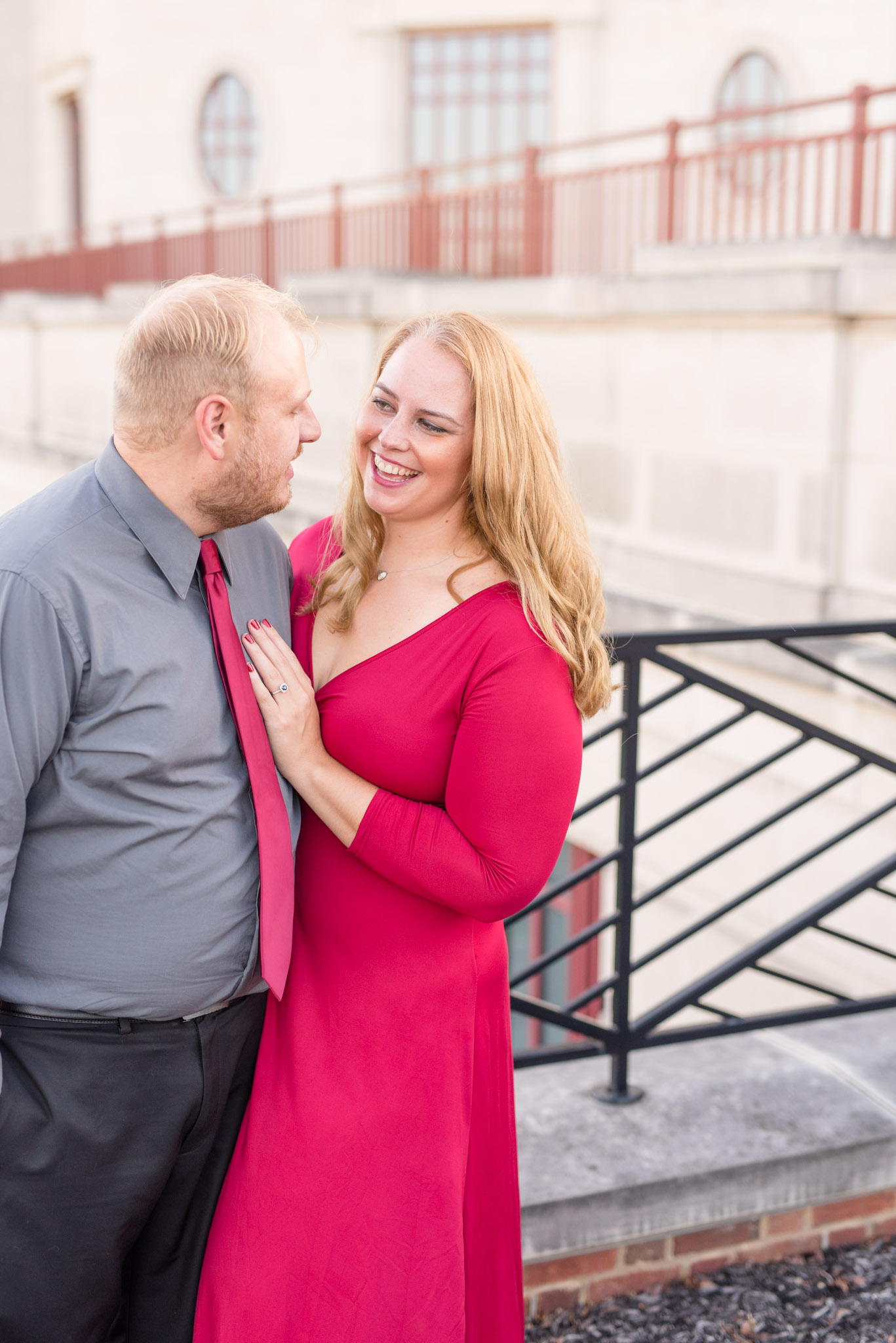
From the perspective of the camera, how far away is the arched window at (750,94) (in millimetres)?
14797

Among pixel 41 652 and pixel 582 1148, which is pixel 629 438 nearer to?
pixel 582 1148

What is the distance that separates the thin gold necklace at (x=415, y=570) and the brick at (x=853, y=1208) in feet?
5.79

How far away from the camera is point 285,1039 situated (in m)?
2.14

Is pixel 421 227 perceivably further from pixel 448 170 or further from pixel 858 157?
pixel 858 157

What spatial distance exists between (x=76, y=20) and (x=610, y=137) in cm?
1557

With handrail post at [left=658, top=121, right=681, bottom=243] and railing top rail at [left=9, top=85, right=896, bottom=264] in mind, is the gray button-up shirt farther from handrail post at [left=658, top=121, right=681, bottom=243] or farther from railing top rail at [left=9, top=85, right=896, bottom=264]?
handrail post at [left=658, top=121, right=681, bottom=243]

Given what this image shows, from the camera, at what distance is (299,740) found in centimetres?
203

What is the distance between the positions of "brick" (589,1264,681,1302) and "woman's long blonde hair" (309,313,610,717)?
141 centimetres

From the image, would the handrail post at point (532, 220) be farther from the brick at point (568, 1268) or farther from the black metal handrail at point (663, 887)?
the brick at point (568, 1268)

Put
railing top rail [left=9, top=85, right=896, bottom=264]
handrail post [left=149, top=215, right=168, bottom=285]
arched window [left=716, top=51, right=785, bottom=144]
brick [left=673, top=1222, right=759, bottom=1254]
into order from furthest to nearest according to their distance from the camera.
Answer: handrail post [left=149, top=215, right=168, bottom=285], arched window [left=716, top=51, right=785, bottom=144], railing top rail [left=9, top=85, right=896, bottom=264], brick [left=673, top=1222, right=759, bottom=1254]

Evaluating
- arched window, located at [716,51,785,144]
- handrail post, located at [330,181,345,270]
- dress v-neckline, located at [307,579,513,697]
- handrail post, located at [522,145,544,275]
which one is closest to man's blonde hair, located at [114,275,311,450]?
dress v-neckline, located at [307,579,513,697]

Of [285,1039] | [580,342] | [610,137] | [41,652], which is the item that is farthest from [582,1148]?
[610,137]

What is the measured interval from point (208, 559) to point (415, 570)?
373 mm

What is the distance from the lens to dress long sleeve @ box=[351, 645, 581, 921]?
1.98m
